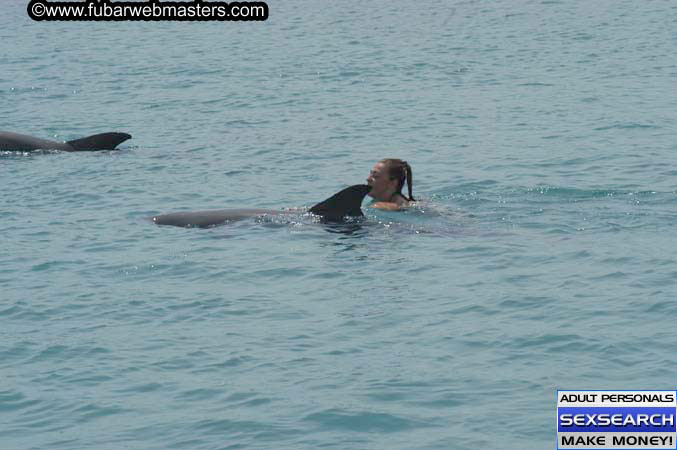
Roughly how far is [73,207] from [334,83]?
14805 mm

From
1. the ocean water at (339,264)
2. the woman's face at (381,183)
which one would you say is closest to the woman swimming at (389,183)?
the woman's face at (381,183)

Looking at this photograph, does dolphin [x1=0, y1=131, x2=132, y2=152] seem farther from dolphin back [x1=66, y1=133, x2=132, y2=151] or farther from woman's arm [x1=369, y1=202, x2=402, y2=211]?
woman's arm [x1=369, y1=202, x2=402, y2=211]

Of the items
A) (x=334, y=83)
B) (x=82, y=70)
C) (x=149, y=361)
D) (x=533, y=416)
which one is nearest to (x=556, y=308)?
(x=533, y=416)

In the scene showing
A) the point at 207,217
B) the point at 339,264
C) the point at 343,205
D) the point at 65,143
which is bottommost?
the point at 339,264

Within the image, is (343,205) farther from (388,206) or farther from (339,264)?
(339,264)

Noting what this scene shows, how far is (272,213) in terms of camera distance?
1856 cm

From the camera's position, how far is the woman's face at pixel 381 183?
62.1 feet

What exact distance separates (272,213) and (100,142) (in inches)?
303

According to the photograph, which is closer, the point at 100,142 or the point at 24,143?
the point at 24,143

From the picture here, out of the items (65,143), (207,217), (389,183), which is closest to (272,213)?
(207,217)

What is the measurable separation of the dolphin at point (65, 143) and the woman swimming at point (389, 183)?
775 cm

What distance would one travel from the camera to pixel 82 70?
3888cm

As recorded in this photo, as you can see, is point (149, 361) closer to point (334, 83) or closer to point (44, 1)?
point (334, 83)

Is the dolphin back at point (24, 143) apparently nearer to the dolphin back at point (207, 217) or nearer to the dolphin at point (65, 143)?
the dolphin at point (65, 143)
